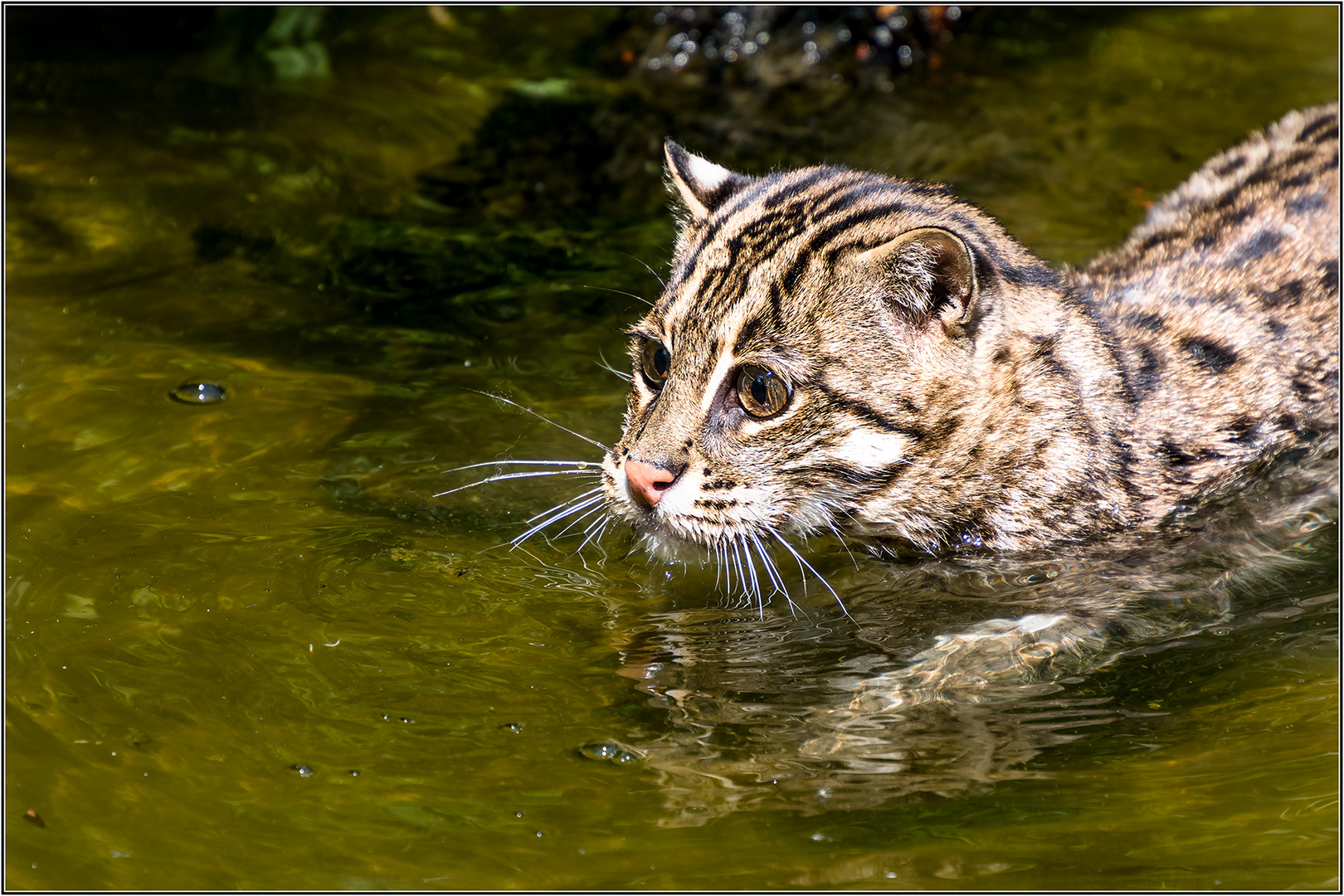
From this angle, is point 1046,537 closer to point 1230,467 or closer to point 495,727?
point 1230,467

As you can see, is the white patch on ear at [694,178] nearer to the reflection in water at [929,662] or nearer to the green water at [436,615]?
the green water at [436,615]

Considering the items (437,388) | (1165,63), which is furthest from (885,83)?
(437,388)

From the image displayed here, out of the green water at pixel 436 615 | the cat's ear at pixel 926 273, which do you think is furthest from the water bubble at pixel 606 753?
the cat's ear at pixel 926 273

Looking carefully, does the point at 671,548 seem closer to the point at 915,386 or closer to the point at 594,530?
the point at 594,530

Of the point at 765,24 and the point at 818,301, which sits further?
the point at 765,24

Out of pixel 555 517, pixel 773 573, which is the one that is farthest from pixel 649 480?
pixel 555 517

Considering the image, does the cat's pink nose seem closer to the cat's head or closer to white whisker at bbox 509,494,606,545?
the cat's head

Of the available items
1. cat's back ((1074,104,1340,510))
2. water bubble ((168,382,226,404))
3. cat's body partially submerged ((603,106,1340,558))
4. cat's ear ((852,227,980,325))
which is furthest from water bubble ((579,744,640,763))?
water bubble ((168,382,226,404))
